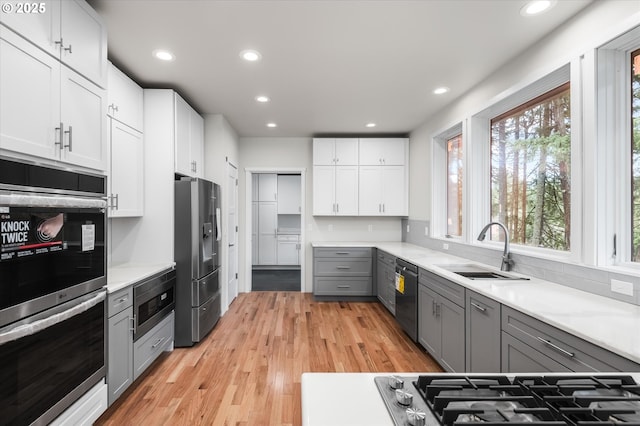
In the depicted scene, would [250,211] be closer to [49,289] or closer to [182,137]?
[182,137]

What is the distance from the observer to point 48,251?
1558mm

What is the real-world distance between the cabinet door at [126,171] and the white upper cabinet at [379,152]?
10.6 feet

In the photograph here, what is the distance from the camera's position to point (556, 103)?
7.90 ft

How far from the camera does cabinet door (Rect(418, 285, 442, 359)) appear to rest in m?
2.72

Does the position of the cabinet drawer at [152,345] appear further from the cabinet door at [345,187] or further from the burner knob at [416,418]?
the cabinet door at [345,187]

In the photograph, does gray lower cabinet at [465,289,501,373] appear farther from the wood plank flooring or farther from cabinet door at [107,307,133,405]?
cabinet door at [107,307,133,405]

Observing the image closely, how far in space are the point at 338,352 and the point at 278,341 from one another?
68cm

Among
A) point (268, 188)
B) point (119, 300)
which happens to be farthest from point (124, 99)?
point (268, 188)

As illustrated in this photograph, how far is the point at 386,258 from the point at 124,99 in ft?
11.3

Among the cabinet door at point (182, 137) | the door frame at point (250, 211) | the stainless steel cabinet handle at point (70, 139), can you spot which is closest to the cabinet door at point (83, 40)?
the stainless steel cabinet handle at point (70, 139)

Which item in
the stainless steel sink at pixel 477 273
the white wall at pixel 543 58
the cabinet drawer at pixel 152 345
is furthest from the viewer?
the stainless steel sink at pixel 477 273

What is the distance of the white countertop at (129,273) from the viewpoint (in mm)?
2209

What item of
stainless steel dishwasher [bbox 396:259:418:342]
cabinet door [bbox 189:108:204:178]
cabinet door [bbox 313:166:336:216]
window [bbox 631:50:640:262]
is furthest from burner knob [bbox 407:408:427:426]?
cabinet door [bbox 313:166:336:216]

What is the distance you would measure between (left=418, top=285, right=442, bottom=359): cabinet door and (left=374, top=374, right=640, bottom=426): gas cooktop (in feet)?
6.37
